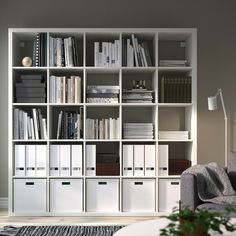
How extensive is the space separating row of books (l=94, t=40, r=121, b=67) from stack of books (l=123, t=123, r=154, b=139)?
70 cm

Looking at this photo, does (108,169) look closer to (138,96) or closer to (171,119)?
(138,96)

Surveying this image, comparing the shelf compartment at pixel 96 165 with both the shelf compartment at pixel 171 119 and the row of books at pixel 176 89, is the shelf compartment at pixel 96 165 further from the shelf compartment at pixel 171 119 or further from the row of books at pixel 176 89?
the row of books at pixel 176 89

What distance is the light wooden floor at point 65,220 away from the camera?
17.0ft

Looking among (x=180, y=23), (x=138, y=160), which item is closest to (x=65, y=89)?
(x=138, y=160)

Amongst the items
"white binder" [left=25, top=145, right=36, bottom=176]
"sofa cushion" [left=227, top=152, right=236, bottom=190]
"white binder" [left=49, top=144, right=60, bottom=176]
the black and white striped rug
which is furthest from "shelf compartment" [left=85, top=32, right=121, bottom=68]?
the black and white striped rug

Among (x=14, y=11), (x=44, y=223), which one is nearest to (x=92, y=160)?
(x=44, y=223)

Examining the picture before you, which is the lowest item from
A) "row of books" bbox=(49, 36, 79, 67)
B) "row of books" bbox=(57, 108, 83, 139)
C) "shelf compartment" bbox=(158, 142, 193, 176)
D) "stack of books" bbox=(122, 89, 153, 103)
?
"shelf compartment" bbox=(158, 142, 193, 176)

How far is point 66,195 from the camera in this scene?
5.49m

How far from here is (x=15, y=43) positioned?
5656 mm

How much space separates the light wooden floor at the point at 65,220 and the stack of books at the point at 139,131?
0.88 m

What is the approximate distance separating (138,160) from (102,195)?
55 centimetres

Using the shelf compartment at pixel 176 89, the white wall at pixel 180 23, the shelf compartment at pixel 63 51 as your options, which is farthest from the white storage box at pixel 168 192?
the shelf compartment at pixel 63 51

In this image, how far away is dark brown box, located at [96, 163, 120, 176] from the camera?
5.50 metres

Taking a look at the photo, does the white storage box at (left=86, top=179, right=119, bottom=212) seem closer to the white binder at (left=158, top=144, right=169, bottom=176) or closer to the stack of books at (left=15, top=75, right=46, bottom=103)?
the white binder at (left=158, top=144, right=169, bottom=176)
